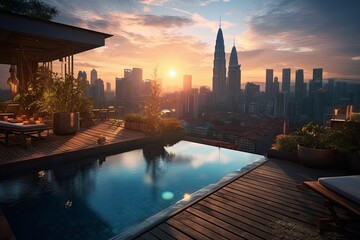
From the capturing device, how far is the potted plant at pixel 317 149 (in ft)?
17.0

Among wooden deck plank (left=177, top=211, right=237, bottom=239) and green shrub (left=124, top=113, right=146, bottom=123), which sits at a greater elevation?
green shrub (left=124, top=113, right=146, bottom=123)

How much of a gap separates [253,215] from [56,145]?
7.36m

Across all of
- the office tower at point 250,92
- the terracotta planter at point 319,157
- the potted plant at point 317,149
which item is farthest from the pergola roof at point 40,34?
the office tower at point 250,92

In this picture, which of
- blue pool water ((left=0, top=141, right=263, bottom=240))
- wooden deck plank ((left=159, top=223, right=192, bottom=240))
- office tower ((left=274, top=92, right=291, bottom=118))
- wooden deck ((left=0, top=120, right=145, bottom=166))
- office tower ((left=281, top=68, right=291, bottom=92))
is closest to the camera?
wooden deck plank ((left=159, top=223, right=192, bottom=240))

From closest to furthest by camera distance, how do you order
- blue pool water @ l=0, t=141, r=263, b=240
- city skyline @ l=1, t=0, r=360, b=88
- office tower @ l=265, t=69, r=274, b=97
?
blue pool water @ l=0, t=141, r=263, b=240
city skyline @ l=1, t=0, r=360, b=88
office tower @ l=265, t=69, r=274, b=97

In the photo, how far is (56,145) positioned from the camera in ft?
25.7

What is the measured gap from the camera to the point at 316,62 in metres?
18.0

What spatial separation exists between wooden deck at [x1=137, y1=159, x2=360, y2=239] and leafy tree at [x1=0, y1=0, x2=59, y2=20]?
1727cm

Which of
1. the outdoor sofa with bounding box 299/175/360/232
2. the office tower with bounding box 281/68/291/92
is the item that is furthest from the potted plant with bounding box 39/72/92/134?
the office tower with bounding box 281/68/291/92

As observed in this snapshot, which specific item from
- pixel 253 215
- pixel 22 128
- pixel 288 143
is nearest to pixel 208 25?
pixel 288 143

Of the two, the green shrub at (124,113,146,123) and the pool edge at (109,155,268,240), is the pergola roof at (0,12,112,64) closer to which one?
the green shrub at (124,113,146,123)

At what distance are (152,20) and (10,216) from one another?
12.3 meters

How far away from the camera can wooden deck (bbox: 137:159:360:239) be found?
2637 millimetres

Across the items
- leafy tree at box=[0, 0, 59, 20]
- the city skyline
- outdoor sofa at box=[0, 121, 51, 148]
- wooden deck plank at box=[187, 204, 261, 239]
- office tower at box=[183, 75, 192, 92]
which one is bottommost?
wooden deck plank at box=[187, 204, 261, 239]
